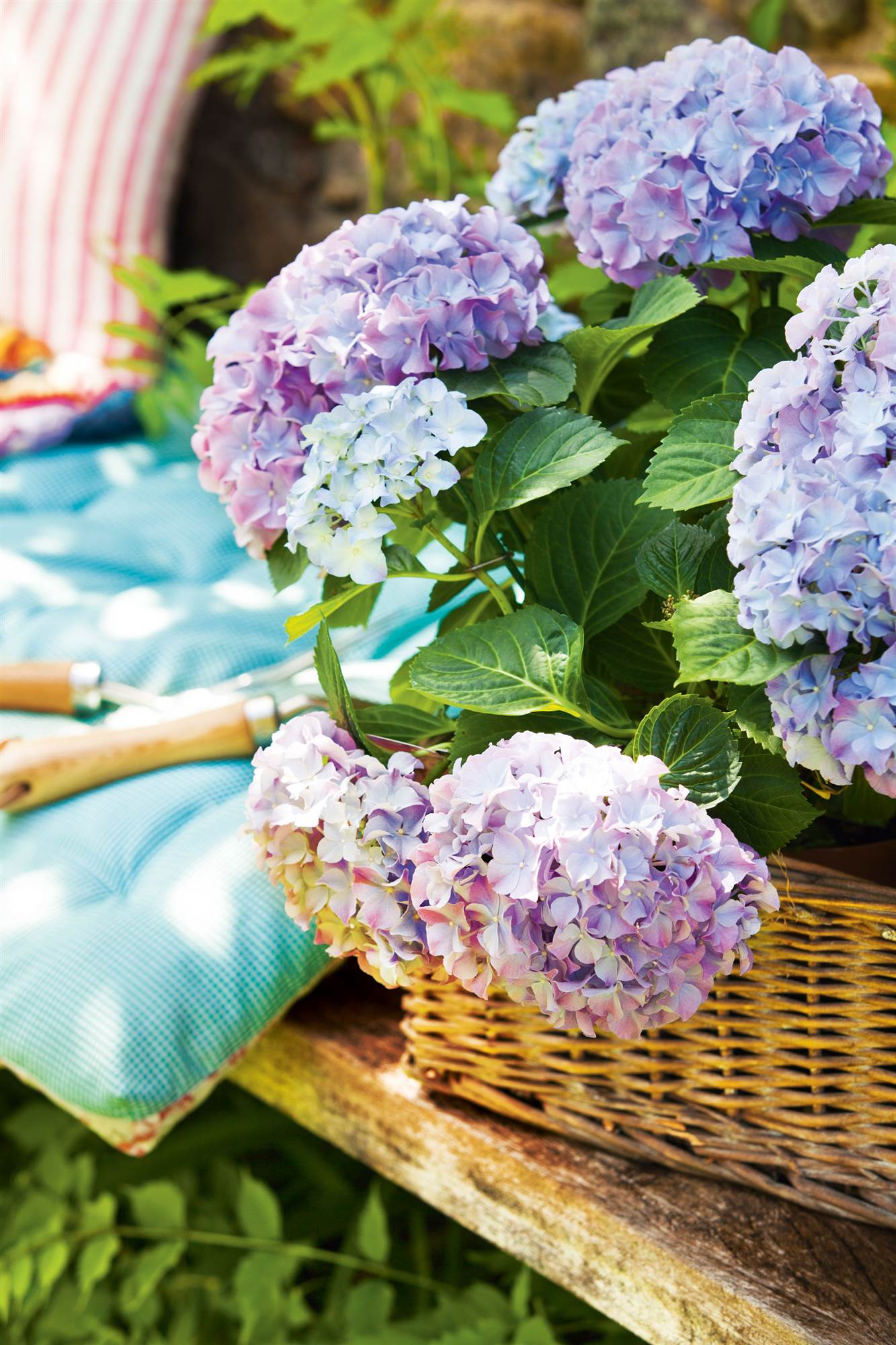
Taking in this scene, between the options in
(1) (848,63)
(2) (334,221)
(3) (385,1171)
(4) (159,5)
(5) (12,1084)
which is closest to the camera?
(3) (385,1171)

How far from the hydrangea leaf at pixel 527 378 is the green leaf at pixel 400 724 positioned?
6.6 inches

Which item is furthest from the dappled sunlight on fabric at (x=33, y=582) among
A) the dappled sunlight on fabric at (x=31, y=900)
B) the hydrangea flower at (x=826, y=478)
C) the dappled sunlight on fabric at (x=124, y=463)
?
the hydrangea flower at (x=826, y=478)

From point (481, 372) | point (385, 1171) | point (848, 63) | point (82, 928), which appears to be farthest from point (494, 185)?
point (848, 63)

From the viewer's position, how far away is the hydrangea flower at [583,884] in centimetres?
46

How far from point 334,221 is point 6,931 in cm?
195

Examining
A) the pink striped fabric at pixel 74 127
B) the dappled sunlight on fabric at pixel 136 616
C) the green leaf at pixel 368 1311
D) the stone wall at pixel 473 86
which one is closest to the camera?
the green leaf at pixel 368 1311

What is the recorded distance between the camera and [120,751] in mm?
916

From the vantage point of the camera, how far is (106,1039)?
72 cm

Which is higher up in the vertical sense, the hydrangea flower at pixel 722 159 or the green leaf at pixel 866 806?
the hydrangea flower at pixel 722 159

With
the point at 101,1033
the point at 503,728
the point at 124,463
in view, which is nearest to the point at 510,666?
the point at 503,728

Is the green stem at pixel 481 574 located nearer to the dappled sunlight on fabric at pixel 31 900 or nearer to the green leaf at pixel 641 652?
the green leaf at pixel 641 652

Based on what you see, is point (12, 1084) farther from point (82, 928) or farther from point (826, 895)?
point (826, 895)

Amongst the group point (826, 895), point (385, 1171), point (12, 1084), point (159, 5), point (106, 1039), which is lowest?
point (12, 1084)

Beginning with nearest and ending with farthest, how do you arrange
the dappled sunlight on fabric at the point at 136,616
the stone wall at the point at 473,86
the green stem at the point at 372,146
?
1. the dappled sunlight on fabric at the point at 136,616
2. the stone wall at the point at 473,86
3. the green stem at the point at 372,146
